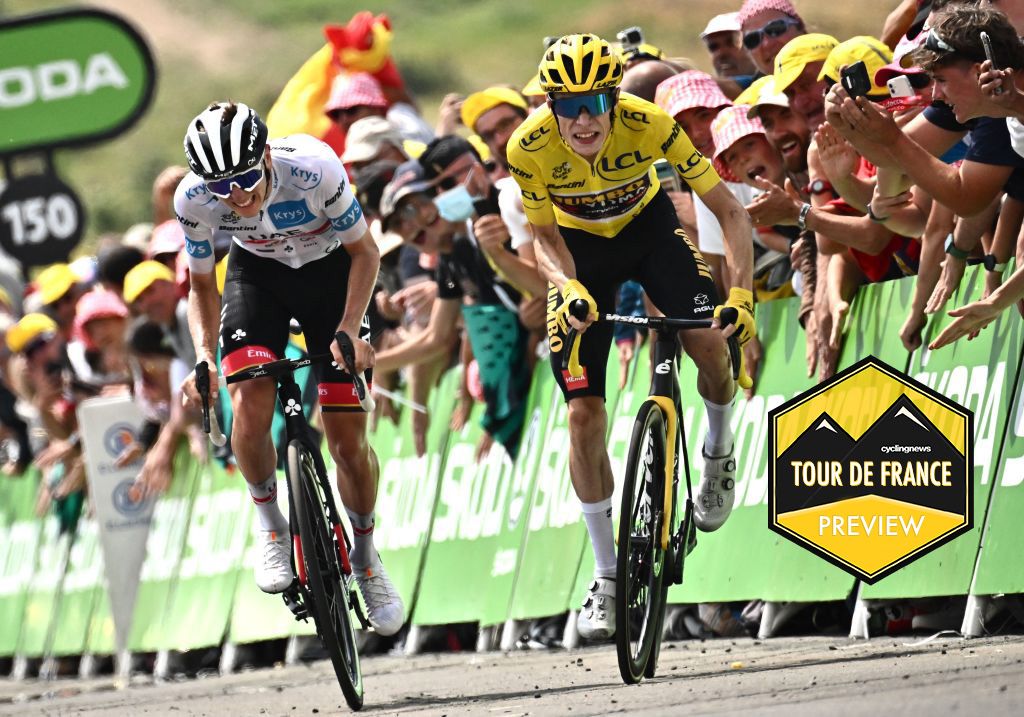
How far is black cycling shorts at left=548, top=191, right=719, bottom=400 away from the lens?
8.96 meters

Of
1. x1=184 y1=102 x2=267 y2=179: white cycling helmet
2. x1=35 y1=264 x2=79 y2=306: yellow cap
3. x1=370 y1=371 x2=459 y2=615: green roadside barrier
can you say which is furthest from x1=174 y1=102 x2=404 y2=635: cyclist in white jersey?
x1=35 y1=264 x2=79 y2=306: yellow cap

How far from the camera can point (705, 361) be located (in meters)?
9.20

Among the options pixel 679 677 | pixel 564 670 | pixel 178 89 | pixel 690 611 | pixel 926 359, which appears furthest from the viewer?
pixel 178 89

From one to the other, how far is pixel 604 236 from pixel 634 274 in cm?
22

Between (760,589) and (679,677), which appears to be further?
(760,589)

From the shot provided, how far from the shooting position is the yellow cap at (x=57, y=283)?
62.0ft

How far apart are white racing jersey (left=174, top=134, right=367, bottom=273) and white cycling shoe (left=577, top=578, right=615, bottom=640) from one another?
202 cm

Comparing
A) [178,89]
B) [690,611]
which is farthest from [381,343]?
[178,89]

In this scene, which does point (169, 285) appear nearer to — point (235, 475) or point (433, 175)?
point (235, 475)

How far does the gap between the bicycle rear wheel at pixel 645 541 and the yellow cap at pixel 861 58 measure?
7.43ft

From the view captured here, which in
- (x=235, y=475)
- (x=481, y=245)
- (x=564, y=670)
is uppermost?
(x=481, y=245)

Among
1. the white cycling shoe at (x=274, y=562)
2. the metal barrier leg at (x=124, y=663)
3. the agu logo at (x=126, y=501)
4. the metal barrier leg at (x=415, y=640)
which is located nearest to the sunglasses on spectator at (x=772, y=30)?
the white cycling shoe at (x=274, y=562)

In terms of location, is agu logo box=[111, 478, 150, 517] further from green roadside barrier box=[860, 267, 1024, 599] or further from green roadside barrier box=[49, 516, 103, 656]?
green roadside barrier box=[860, 267, 1024, 599]

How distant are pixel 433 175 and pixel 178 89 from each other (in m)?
57.8
